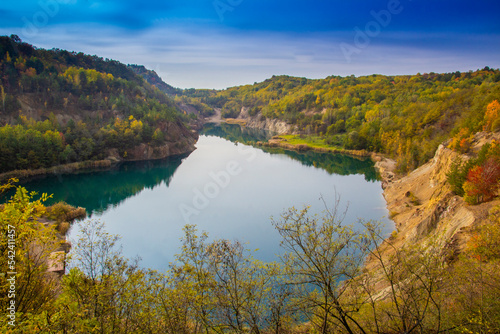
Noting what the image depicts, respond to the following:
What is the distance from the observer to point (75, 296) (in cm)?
842

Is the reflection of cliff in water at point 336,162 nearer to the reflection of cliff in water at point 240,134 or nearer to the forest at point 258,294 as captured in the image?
the reflection of cliff in water at point 240,134

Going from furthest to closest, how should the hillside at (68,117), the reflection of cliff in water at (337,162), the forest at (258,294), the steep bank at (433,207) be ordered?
the reflection of cliff in water at (337,162) < the hillside at (68,117) < the steep bank at (433,207) < the forest at (258,294)

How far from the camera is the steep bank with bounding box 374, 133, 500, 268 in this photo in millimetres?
15966

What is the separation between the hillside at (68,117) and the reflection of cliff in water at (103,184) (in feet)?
15.3

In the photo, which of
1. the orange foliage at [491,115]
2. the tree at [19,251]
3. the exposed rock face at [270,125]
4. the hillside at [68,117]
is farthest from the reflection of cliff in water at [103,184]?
the exposed rock face at [270,125]

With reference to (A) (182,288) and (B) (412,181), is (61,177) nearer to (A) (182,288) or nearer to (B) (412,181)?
(A) (182,288)

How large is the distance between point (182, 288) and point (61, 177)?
45.5m

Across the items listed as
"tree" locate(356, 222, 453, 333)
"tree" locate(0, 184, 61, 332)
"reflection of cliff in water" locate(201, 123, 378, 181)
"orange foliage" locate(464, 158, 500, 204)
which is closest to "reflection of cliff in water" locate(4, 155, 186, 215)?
"tree" locate(0, 184, 61, 332)

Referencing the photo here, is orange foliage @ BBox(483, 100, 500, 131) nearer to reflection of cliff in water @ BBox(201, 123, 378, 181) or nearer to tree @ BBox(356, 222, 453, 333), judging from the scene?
reflection of cliff in water @ BBox(201, 123, 378, 181)

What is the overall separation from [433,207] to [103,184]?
42.4 m

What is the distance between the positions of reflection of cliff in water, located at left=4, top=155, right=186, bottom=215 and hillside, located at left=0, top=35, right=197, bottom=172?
465 centimetres

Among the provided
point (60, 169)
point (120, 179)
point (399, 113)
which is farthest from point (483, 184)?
point (399, 113)

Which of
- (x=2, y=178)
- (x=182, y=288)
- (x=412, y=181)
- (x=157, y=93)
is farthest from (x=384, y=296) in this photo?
(x=157, y=93)

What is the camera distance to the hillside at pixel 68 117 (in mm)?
45875
